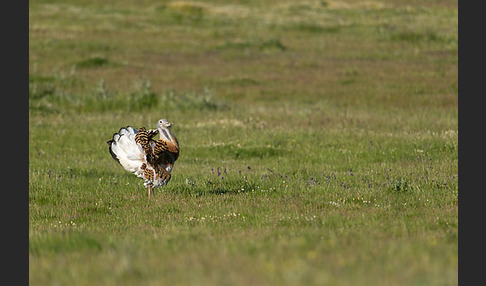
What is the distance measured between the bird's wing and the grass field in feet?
2.28

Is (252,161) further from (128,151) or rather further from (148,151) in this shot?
(148,151)

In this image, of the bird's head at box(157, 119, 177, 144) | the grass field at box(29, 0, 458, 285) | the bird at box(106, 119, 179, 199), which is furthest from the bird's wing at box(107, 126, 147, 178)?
the grass field at box(29, 0, 458, 285)

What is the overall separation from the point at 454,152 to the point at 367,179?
198 inches

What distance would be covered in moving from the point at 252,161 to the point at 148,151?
6.89 metres

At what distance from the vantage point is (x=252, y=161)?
18.0 meters

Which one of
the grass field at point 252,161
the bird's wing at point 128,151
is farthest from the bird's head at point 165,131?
the grass field at point 252,161

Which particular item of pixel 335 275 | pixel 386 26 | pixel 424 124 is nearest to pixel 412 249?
pixel 335 275

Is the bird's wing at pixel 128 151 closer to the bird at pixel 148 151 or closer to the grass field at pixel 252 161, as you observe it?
the bird at pixel 148 151

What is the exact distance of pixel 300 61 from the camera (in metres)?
41.6

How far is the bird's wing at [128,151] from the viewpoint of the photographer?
1155cm

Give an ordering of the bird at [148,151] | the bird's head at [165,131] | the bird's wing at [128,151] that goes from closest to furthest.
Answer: the bird at [148,151], the bird's wing at [128,151], the bird's head at [165,131]

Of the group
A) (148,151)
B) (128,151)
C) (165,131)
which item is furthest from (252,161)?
(148,151)

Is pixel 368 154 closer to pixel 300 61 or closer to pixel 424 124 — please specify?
pixel 424 124

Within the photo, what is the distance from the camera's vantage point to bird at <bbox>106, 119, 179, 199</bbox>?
450 inches
